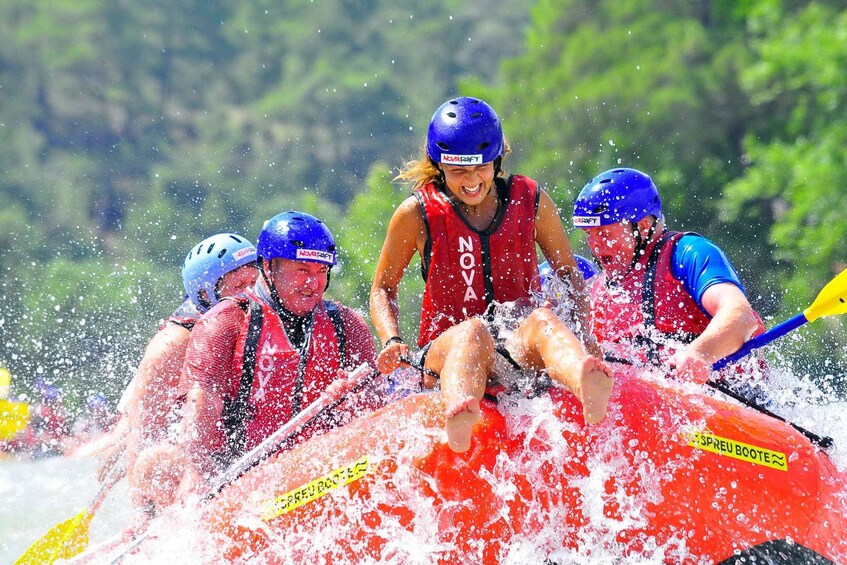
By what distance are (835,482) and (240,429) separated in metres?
2.75

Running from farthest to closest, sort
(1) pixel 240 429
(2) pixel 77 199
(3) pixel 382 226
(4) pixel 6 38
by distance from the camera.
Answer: (4) pixel 6 38, (2) pixel 77 199, (3) pixel 382 226, (1) pixel 240 429

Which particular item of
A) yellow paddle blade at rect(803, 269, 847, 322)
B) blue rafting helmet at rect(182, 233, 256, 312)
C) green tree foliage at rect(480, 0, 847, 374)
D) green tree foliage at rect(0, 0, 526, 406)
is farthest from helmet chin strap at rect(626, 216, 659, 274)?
green tree foliage at rect(0, 0, 526, 406)

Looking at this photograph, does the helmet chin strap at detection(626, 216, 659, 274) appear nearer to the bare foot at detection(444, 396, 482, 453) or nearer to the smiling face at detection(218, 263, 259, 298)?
the bare foot at detection(444, 396, 482, 453)

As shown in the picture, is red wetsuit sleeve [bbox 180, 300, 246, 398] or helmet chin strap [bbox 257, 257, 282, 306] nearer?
red wetsuit sleeve [bbox 180, 300, 246, 398]

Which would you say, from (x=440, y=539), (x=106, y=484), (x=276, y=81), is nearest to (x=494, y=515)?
(x=440, y=539)

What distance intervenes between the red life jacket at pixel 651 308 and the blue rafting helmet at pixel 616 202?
0.62 ft

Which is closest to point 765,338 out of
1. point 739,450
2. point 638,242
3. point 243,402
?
point 739,450

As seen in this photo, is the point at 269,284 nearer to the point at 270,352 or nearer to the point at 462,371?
the point at 270,352

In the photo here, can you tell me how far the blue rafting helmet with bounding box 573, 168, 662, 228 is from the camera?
18.8 ft

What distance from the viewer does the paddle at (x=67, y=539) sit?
5926 mm

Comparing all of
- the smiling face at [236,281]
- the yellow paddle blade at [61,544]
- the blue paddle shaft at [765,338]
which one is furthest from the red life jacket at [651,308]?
the yellow paddle blade at [61,544]

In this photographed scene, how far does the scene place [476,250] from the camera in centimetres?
507

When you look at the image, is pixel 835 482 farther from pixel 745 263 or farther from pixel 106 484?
pixel 745 263

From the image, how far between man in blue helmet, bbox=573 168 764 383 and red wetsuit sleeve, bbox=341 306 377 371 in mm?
1185
